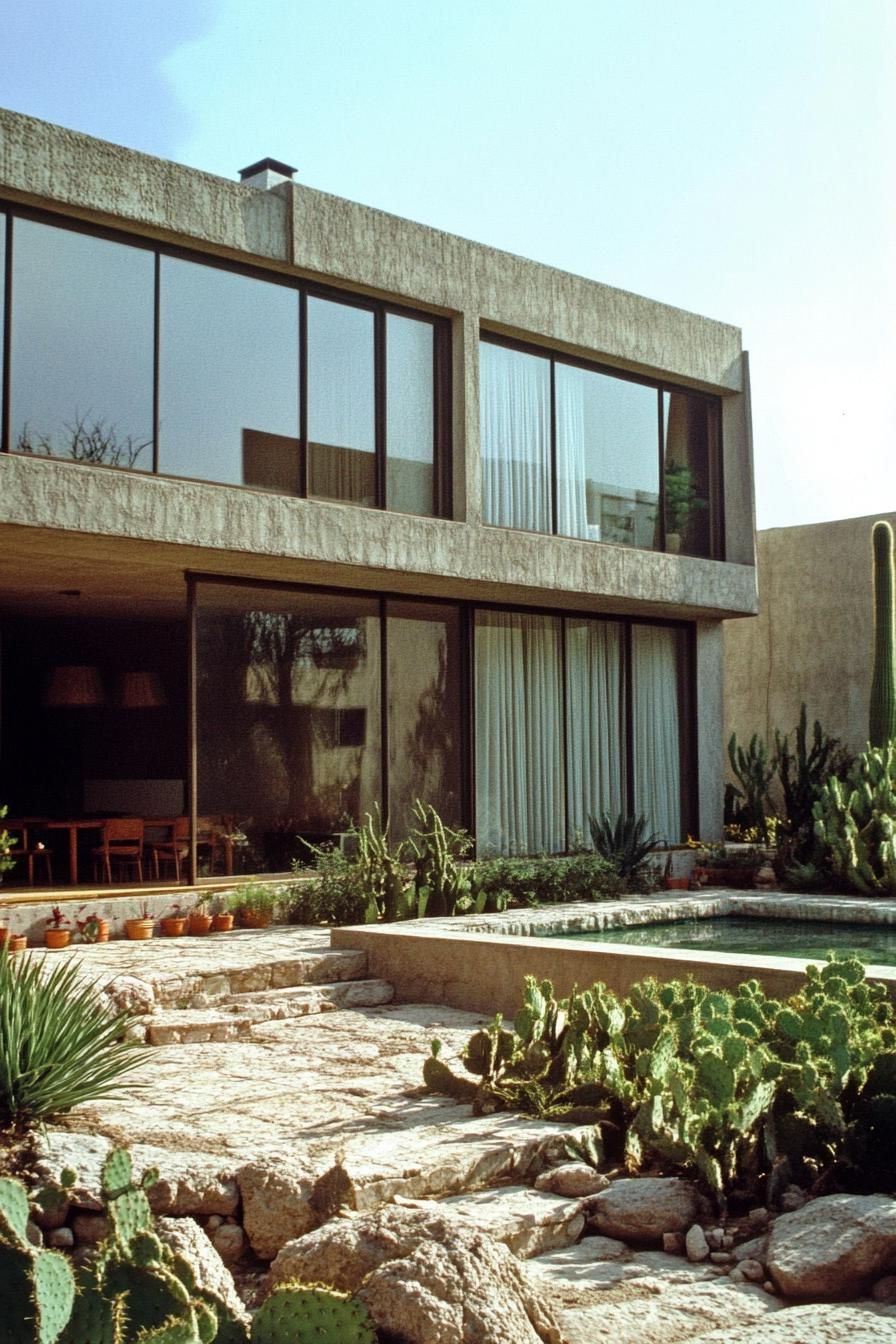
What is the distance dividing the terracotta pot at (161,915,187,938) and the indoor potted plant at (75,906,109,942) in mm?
504

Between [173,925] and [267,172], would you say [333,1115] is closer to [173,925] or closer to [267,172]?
[173,925]

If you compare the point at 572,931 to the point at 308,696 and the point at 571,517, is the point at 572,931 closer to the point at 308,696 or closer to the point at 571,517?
the point at 308,696

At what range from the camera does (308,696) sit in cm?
1394

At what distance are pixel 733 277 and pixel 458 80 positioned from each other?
11.5 m

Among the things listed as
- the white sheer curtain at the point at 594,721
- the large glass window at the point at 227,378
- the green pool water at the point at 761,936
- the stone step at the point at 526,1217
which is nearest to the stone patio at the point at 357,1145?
the stone step at the point at 526,1217

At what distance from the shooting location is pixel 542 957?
29.1ft

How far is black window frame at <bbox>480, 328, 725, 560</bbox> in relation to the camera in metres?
15.3

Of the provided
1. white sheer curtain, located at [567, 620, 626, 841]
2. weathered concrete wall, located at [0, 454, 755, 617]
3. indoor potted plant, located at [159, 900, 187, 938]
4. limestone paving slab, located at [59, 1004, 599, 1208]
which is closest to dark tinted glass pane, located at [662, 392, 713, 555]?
weathered concrete wall, located at [0, 454, 755, 617]

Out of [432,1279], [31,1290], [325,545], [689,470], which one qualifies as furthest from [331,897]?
[31,1290]

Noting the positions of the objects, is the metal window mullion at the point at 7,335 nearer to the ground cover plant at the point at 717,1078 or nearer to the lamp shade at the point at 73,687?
the lamp shade at the point at 73,687

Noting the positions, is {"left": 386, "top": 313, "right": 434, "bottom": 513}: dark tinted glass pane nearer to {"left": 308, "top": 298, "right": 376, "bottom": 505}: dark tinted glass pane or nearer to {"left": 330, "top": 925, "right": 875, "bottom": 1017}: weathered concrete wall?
{"left": 308, "top": 298, "right": 376, "bottom": 505}: dark tinted glass pane

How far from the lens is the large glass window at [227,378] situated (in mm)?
12055

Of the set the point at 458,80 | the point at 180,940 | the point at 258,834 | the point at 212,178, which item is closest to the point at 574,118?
the point at 458,80

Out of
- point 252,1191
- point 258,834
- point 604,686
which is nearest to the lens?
point 252,1191
